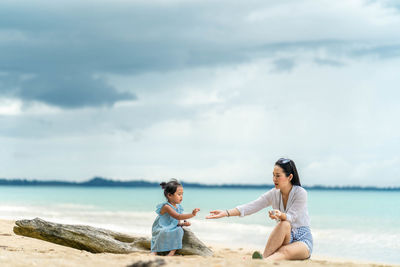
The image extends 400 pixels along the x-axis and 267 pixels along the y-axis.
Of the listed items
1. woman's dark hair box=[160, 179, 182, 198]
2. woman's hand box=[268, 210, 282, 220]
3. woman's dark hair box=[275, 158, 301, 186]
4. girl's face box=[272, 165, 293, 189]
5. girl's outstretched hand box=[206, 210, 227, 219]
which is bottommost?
girl's outstretched hand box=[206, 210, 227, 219]

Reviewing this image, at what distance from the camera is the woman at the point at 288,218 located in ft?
23.5

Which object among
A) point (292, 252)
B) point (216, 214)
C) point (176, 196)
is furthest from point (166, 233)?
point (292, 252)

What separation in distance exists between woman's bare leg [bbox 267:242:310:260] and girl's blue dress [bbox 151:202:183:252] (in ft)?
6.10

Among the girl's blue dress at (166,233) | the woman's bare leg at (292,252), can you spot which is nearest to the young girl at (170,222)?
the girl's blue dress at (166,233)

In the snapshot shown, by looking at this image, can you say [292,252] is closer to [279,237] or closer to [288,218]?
[279,237]

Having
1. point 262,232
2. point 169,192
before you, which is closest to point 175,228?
point 169,192

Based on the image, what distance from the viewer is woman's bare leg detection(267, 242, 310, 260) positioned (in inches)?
280

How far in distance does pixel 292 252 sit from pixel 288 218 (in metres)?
0.45

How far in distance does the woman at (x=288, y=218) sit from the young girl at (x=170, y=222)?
791 mm

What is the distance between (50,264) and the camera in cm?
623

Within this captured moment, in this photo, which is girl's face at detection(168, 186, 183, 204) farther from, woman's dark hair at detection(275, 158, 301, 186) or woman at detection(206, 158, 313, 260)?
woman's dark hair at detection(275, 158, 301, 186)

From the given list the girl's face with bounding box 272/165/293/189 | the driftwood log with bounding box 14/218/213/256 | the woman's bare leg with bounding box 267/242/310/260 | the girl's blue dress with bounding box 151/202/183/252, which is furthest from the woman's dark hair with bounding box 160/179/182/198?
the woman's bare leg with bounding box 267/242/310/260

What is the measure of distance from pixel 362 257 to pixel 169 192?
25.5ft

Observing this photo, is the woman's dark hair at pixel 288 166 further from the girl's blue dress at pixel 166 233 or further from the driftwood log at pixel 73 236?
the driftwood log at pixel 73 236
